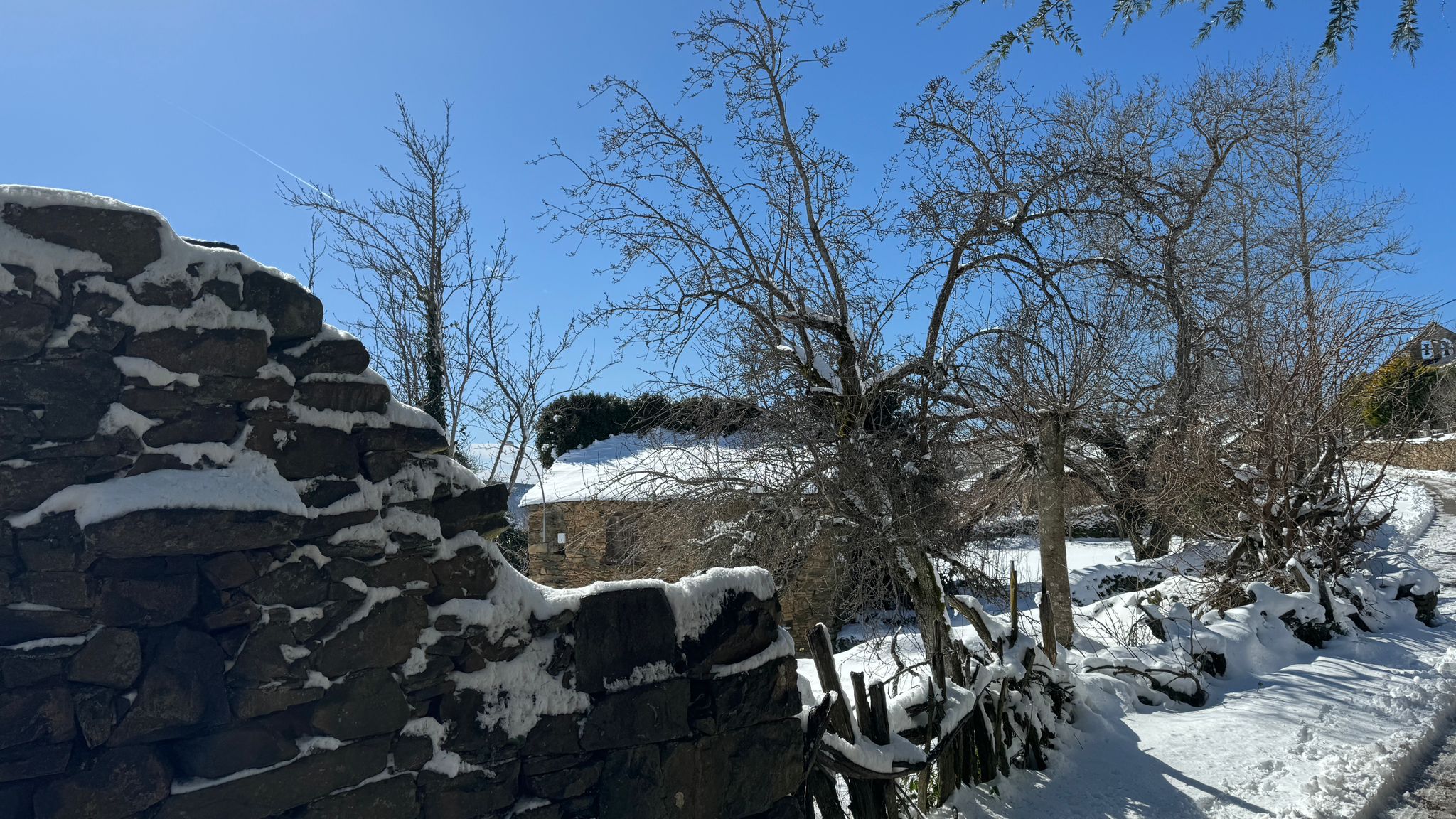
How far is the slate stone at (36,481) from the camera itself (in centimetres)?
242

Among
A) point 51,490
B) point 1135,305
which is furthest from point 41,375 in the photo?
point 1135,305

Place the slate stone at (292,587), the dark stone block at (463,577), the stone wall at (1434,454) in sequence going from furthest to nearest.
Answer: the stone wall at (1434,454) < the dark stone block at (463,577) < the slate stone at (292,587)

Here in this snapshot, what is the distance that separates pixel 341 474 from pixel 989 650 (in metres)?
4.29

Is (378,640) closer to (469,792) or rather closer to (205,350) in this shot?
(469,792)

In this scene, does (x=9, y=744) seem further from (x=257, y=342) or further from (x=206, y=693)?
(x=257, y=342)

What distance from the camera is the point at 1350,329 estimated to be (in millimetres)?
10109

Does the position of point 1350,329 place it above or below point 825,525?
above

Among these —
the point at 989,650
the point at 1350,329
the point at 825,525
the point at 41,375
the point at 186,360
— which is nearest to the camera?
the point at 41,375

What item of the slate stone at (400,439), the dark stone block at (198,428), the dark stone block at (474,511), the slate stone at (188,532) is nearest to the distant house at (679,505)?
the dark stone block at (474,511)

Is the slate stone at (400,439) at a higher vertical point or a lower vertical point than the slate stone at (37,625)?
higher

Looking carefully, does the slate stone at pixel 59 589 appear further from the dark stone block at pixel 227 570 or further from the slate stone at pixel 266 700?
the slate stone at pixel 266 700

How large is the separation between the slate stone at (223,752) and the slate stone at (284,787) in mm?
40

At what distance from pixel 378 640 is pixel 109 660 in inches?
27.8

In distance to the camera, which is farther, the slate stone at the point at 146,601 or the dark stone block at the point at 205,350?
the dark stone block at the point at 205,350
